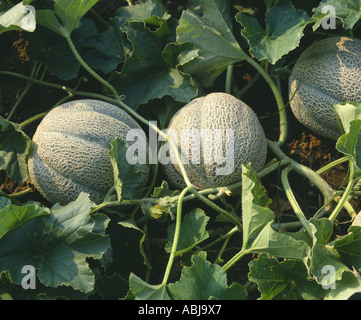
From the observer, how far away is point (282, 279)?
1.60 meters

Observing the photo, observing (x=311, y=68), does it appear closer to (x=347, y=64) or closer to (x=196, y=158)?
(x=347, y=64)

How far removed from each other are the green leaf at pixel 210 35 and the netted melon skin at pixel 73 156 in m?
0.44

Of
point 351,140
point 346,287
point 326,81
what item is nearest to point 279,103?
point 326,81

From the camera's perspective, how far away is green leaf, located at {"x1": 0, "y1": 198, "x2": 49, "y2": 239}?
1.50 metres

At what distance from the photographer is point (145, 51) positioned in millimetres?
2000

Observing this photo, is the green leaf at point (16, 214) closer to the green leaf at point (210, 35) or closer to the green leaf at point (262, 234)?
the green leaf at point (262, 234)

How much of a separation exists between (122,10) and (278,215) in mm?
1060

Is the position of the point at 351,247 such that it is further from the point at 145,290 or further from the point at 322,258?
the point at 145,290

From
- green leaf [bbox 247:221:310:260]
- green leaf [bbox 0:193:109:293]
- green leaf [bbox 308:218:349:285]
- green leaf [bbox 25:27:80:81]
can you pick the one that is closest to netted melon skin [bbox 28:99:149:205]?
green leaf [bbox 0:193:109:293]

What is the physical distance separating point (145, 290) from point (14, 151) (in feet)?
2.43

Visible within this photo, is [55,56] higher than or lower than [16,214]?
higher

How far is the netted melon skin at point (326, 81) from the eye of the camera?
1896 millimetres
